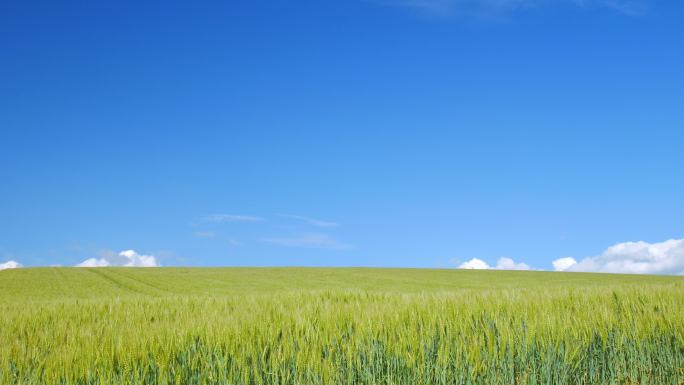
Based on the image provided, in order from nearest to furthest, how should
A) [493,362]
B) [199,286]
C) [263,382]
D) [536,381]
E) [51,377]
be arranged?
[51,377] < [263,382] < [493,362] < [536,381] < [199,286]

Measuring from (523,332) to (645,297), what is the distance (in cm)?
395

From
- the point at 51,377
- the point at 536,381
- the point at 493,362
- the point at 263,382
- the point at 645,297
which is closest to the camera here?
the point at 51,377

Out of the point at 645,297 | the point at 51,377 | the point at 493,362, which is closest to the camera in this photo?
the point at 51,377

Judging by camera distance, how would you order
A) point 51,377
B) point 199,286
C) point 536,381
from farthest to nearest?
point 199,286
point 536,381
point 51,377

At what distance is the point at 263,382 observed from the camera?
12.0 feet

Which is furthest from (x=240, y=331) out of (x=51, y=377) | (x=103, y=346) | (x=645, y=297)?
(x=645, y=297)

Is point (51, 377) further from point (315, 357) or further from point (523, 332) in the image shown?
point (523, 332)

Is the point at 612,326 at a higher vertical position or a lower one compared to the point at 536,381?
higher

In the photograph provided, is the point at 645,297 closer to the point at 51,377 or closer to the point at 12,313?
the point at 51,377

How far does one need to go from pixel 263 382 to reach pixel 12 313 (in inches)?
234

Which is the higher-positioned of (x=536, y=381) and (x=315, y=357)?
(x=315, y=357)

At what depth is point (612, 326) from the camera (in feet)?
16.1

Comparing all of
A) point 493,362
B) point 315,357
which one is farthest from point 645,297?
point 315,357

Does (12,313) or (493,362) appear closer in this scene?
(493,362)
